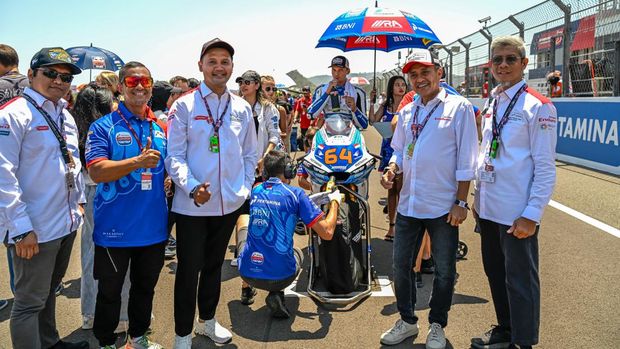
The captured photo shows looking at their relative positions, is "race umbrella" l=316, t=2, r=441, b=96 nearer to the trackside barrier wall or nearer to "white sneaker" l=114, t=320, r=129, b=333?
the trackside barrier wall

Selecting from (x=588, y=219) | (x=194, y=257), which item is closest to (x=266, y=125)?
(x=194, y=257)

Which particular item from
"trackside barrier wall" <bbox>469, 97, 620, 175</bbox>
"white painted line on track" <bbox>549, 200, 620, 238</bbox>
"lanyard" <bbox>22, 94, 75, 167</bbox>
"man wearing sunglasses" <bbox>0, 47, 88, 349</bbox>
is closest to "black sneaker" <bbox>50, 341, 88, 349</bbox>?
"man wearing sunglasses" <bbox>0, 47, 88, 349</bbox>

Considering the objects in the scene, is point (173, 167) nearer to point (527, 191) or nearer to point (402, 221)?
point (402, 221)

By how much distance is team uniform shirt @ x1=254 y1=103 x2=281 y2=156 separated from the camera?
20.1 ft

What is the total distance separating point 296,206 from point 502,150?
1.61 metres

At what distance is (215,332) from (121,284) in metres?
0.88

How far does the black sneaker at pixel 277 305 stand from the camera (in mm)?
4227

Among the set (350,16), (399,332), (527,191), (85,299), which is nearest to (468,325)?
(399,332)

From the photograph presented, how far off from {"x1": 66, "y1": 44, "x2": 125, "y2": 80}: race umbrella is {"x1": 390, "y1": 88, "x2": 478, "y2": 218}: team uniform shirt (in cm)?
984

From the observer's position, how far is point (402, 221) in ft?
12.5

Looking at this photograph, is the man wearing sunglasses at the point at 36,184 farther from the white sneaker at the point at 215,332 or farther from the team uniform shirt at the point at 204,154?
the white sneaker at the point at 215,332

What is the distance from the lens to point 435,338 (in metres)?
3.66

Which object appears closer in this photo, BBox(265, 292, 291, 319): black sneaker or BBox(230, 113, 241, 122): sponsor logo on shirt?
BBox(230, 113, 241, 122): sponsor logo on shirt

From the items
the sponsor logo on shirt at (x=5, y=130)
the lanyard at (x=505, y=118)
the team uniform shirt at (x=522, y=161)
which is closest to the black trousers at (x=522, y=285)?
the team uniform shirt at (x=522, y=161)
